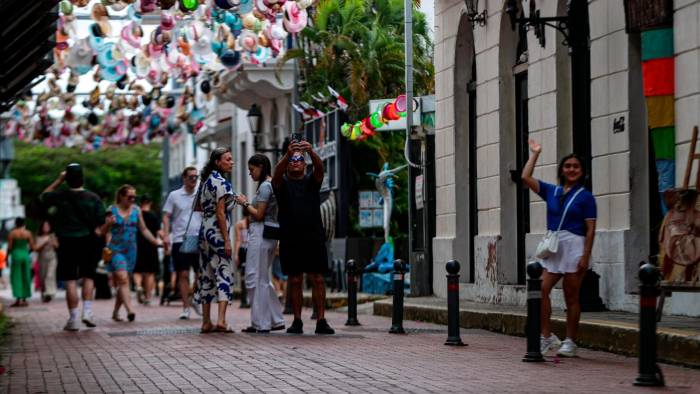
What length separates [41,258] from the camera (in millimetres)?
34500

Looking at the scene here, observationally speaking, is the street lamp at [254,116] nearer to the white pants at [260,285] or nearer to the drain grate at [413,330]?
the drain grate at [413,330]

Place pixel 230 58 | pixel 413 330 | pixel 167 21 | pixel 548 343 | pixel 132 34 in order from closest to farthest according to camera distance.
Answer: pixel 548 343 < pixel 413 330 < pixel 167 21 < pixel 132 34 < pixel 230 58

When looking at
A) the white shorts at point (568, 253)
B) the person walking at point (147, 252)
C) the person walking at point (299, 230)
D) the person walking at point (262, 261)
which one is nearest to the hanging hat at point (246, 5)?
the person walking at point (262, 261)

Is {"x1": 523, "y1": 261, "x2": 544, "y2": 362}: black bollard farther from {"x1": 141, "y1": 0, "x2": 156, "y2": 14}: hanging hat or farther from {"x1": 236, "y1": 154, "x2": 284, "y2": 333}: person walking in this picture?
{"x1": 141, "y1": 0, "x2": 156, "y2": 14}: hanging hat

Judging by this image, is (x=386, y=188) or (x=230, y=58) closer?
(x=230, y=58)

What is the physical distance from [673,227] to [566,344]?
164 cm

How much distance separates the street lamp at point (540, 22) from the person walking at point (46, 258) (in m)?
17.4

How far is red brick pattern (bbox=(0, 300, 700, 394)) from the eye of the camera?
10227mm

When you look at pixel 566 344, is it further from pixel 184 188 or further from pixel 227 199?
pixel 184 188

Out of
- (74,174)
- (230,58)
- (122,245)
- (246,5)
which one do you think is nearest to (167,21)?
(230,58)

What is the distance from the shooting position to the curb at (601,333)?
38.3ft

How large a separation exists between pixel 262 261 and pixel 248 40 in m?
10.3

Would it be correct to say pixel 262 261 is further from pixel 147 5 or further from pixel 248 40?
pixel 248 40

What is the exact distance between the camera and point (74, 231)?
17781 mm
